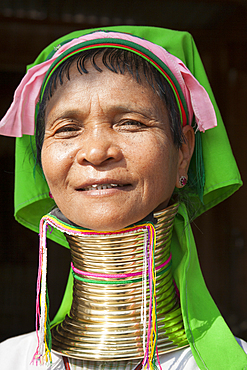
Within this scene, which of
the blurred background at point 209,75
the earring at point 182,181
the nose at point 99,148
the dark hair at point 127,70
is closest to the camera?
the nose at point 99,148

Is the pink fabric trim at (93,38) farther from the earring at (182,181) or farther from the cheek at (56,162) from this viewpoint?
the cheek at (56,162)

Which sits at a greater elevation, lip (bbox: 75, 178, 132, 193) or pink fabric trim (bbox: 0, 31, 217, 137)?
pink fabric trim (bbox: 0, 31, 217, 137)

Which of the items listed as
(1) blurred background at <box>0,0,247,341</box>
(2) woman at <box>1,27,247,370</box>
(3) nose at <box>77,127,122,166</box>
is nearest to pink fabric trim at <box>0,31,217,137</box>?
(2) woman at <box>1,27,247,370</box>

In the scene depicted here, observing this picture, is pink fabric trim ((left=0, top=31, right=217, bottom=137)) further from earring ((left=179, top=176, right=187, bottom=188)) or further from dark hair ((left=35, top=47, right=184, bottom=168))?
earring ((left=179, top=176, right=187, bottom=188))

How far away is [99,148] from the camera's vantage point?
1279mm

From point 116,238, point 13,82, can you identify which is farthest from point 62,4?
point 116,238

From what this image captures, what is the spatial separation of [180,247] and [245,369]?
1.77ft

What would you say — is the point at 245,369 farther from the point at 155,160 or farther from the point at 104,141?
the point at 104,141

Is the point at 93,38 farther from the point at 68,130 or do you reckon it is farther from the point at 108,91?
the point at 68,130

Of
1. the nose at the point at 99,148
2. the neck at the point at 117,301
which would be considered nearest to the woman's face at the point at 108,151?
the nose at the point at 99,148

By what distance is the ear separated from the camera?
157cm

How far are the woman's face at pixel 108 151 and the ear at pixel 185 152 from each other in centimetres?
12

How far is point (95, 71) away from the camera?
1402 mm

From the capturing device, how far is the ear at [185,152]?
5.15 ft
